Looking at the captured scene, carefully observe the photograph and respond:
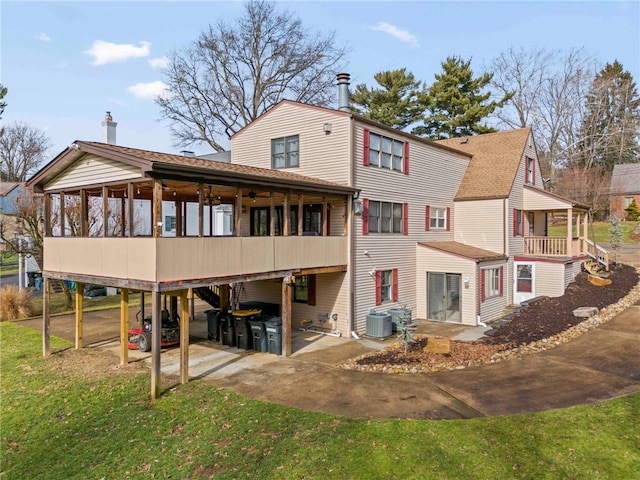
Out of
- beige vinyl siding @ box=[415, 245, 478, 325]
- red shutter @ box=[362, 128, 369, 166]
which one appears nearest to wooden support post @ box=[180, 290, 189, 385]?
red shutter @ box=[362, 128, 369, 166]

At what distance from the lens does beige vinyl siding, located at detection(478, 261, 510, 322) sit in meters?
17.1

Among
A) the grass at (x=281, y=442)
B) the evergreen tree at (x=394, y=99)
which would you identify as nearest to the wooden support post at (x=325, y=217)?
the grass at (x=281, y=442)

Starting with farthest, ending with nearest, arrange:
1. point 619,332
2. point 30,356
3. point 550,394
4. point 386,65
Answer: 1. point 386,65
2. point 619,332
3. point 30,356
4. point 550,394

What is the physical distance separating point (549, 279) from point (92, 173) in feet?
61.7

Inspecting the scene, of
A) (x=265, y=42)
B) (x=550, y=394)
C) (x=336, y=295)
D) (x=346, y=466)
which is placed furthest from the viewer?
(x=265, y=42)

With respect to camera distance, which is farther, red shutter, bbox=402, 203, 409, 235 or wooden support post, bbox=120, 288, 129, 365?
red shutter, bbox=402, 203, 409, 235

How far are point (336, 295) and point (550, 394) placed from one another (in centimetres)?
763

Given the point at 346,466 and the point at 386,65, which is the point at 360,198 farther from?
the point at 386,65

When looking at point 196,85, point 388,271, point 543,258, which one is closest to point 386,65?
point 196,85

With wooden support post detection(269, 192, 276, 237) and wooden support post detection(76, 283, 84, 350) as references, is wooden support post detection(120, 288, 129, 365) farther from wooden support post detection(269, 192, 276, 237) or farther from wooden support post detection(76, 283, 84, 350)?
wooden support post detection(269, 192, 276, 237)

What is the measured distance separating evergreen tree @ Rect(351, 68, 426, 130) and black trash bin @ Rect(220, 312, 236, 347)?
31.1 metres

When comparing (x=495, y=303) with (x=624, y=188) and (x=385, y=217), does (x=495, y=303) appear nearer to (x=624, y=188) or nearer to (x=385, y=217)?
(x=385, y=217)

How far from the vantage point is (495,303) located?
714 inches

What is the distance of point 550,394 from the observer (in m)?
8.95
